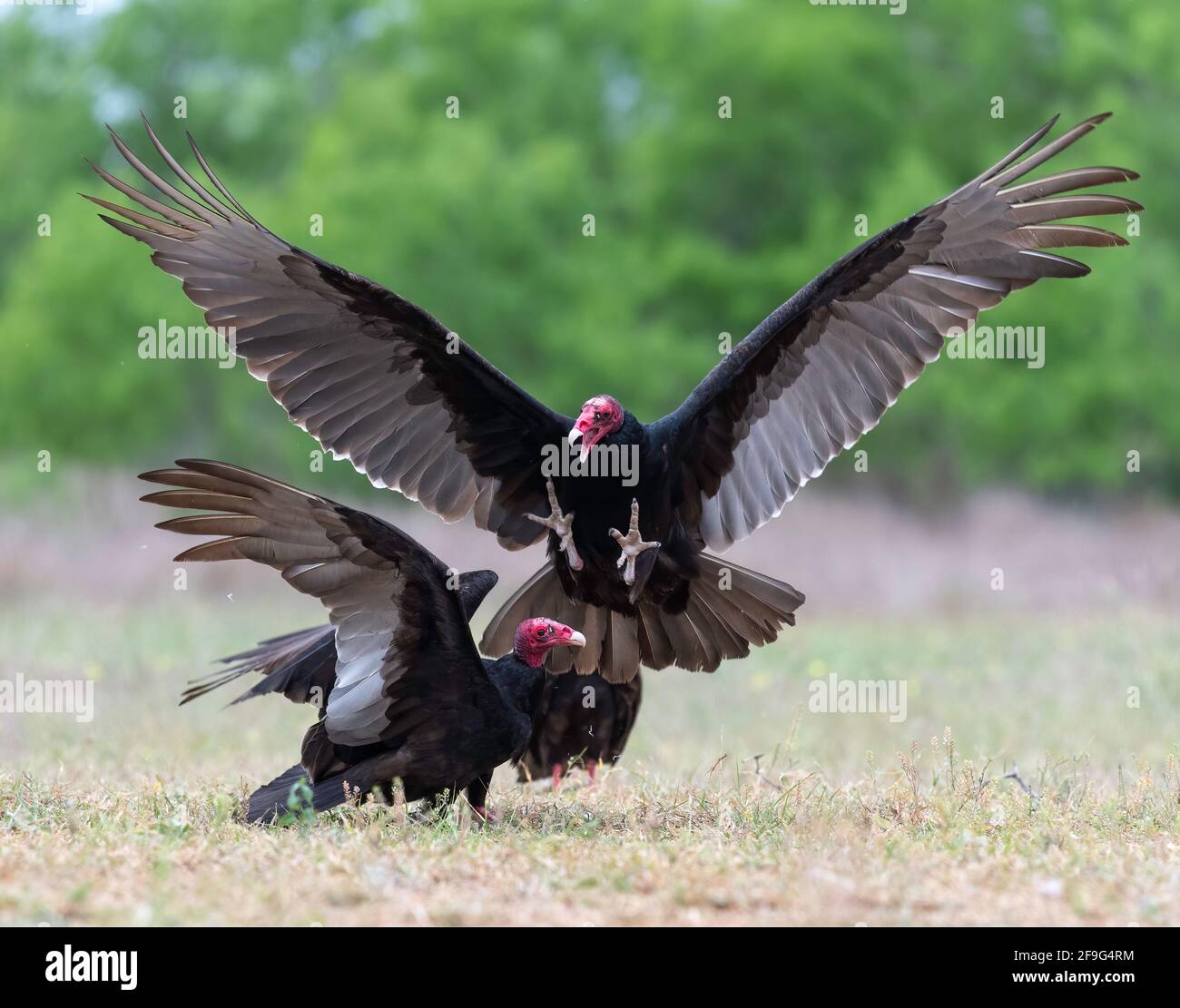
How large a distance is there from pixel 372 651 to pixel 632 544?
4.35 feet

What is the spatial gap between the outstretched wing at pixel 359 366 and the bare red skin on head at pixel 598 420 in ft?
0.90

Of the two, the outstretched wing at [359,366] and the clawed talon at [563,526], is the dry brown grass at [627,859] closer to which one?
the clawed talon at [563,526]

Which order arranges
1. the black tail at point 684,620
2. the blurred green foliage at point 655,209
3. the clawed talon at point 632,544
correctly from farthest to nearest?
the blurred green foliage at point 655,209 < the black tail at point 684,620 < the clawed talon at point 632,544

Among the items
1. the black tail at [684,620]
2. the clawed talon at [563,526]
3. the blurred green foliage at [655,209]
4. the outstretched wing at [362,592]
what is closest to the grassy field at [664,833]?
the outstretched wing at [362,592]

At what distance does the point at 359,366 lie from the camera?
226 inches

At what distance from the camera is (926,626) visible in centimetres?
1348

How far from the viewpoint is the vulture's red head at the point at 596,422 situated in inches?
221

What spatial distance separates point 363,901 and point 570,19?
2626 centimetres

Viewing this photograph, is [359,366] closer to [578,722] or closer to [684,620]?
[684,620]

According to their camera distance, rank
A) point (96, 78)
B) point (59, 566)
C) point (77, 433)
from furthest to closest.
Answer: point (96, 78) < point (77, 433) < point (59, 566)

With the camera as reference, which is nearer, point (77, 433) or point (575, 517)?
point (575, 517)
